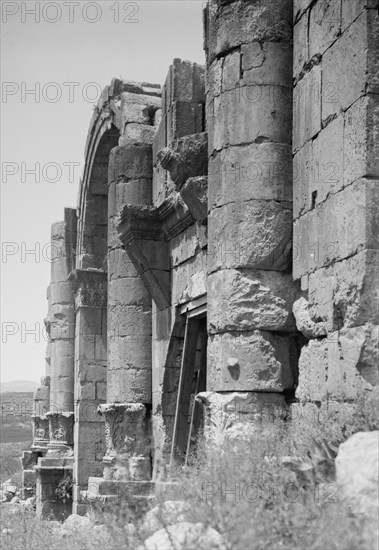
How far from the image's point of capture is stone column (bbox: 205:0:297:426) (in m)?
8.03

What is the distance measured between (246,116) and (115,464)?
5.41 m

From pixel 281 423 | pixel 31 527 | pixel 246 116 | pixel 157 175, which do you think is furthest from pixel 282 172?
pixel 157 175

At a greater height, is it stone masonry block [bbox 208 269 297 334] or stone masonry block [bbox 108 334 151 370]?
stone masonry block [bbox 208 269 297 334]

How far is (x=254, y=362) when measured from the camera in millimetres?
7973

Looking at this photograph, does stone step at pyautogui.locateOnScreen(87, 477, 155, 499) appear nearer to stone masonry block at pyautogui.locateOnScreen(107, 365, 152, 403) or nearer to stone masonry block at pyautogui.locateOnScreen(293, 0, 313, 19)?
stone masonry block at pyautogui.locateOnScreen(107, 365, 152, 403)

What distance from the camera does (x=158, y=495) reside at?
5059 mm

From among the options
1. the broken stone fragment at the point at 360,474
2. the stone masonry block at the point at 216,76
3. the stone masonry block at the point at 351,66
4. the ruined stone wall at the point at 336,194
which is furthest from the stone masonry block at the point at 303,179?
the broken stone fragment at the point at 360,474

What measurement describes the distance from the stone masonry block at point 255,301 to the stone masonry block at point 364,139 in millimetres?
1419

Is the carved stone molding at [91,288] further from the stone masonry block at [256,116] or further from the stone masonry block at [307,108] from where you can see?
the stone masonry block at [307,108]

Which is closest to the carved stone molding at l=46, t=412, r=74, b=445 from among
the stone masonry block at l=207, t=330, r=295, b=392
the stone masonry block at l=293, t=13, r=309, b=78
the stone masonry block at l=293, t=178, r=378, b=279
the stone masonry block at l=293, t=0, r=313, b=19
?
the stone masonry block at l=207, t=330, r=295, b=392

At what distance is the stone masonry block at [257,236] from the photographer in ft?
26.7

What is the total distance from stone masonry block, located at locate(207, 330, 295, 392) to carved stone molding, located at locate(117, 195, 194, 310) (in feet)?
12.1

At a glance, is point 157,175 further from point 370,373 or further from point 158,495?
point 158,495

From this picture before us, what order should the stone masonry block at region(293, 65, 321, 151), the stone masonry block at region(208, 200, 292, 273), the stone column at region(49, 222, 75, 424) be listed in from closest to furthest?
the stone masonry block at region(293, 65, 321, 151), the stone masonry block at region(208, 200, 292, 273), the stone column at region(49, 222, 75, 424)
